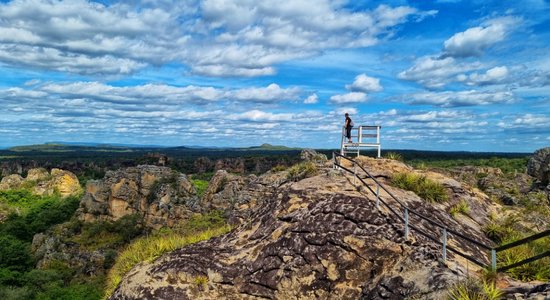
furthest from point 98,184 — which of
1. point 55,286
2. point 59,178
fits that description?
point 59,178

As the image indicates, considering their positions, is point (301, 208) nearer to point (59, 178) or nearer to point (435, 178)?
point (435, 178)

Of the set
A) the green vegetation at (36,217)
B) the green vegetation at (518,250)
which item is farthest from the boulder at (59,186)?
the green vegetation at (518,250)

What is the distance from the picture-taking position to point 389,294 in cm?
921

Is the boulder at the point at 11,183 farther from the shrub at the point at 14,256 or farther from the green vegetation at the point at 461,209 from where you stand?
the green vegetation at the point at 461,209

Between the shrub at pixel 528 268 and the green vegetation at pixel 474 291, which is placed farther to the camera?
the shrub at pixel 528 268

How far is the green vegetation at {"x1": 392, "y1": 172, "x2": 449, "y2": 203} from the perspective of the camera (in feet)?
48.5

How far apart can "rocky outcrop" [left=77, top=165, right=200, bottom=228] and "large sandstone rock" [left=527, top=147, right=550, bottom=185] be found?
53.5 meters

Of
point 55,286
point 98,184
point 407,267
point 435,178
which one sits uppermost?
point 435,178

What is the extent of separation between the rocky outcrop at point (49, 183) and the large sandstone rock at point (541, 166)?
358ft

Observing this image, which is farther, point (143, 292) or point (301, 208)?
point (301, 208)

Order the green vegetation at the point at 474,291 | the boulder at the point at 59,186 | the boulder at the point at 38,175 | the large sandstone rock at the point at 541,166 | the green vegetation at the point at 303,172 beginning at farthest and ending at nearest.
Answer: the boulder at the point at 38,175 < the boulder at the point at 59,186 < the large sandstone rock at the point at 541,166 < the green vegetation at the point at 303,172 < the green vegetation at the point at 474,291

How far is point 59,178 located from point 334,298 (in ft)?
455

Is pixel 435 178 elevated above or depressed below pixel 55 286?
above

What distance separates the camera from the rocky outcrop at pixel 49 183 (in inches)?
5059
